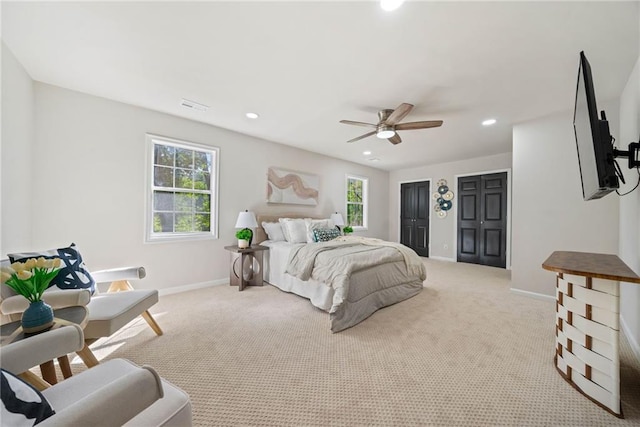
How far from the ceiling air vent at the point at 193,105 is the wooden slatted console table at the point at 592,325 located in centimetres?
370

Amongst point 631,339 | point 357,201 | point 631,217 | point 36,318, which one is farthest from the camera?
point 357,201

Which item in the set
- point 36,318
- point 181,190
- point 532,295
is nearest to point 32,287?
point 36,318

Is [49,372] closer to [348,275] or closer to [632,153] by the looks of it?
[348,275]

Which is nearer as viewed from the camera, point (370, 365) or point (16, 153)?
point (370, 365)

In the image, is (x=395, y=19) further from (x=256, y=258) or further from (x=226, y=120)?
(x=256, y=258)

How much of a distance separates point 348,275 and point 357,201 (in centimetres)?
410

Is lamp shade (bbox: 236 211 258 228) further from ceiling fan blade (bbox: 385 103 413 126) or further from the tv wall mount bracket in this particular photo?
the tv wall mount bracket

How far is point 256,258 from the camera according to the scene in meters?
3.85

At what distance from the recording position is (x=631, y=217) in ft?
7.16

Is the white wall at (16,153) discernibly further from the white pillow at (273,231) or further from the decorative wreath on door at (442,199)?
the decorative wreath on door at (442,199)

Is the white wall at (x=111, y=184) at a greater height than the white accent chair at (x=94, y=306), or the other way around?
the white wall at (x=111, y=184)

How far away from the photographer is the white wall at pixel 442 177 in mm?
5371

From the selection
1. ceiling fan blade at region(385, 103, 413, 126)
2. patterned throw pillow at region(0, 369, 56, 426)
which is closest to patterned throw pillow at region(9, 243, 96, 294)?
patterned throw pillow at region(0, 369, 56, 426)

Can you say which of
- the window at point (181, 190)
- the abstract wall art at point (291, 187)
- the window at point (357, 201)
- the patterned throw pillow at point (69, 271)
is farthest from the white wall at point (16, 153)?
Result: the window at point (357, 201)
